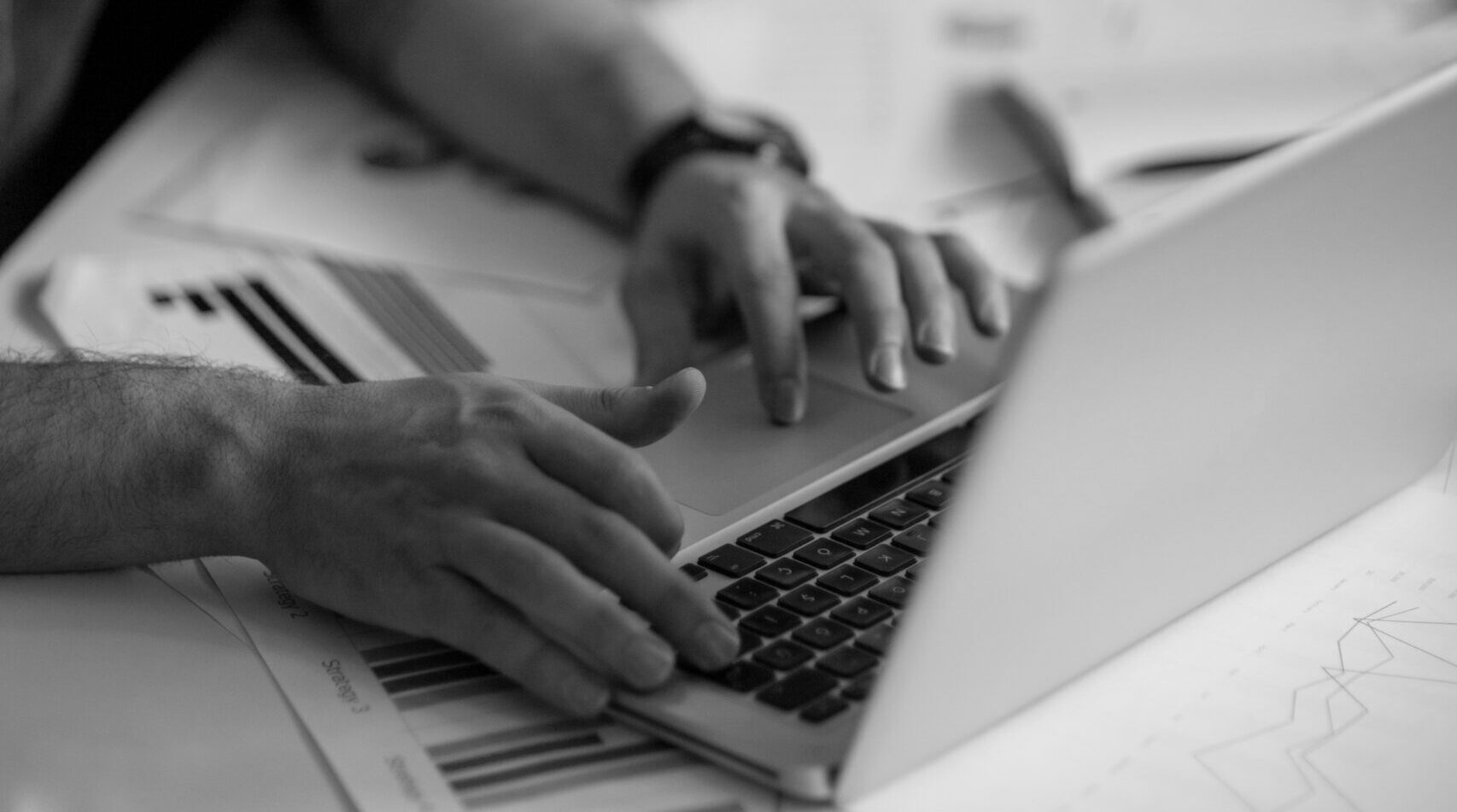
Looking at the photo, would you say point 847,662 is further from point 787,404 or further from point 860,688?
point 787,404

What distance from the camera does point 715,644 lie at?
54 centimetres

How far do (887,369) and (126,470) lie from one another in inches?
15.5

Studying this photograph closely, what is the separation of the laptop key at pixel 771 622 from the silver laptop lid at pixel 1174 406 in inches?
3.3

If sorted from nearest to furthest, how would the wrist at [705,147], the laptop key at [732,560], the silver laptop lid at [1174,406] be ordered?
the silver laptop lid at [1174,406] → the laptop key at [732,560] → the wrist at [705,147]

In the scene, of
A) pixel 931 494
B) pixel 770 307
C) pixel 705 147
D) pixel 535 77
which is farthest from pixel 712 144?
pixel 931 494

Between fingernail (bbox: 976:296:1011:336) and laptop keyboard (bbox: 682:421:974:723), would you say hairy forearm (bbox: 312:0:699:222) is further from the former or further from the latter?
laptop keyboard (bbox: 682:421:974:723)

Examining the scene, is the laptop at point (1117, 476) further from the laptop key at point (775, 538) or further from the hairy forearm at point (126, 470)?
the hairy forearm at point (126, 470)

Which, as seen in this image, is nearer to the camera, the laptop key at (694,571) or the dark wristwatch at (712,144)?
the laptop key at (694,571)

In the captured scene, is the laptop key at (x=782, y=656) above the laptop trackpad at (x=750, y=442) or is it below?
above

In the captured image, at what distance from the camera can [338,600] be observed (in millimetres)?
595

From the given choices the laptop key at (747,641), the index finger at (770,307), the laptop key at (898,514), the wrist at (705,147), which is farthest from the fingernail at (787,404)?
the wrist at (705,147)

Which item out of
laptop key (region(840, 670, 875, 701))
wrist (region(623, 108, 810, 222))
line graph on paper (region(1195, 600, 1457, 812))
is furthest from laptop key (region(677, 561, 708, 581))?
wrist (region(623, 108, 810, 222))

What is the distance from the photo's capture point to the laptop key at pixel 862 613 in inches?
22.2

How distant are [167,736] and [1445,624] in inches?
22.1
